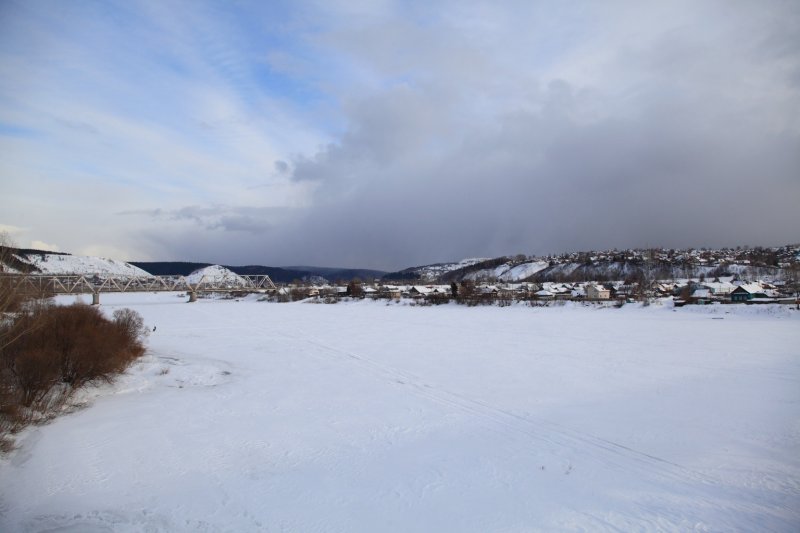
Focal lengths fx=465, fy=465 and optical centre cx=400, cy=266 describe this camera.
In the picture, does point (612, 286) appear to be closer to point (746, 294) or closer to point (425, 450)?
point (746, 294)

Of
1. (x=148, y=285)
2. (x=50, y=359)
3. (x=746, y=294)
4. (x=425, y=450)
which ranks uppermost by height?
(x=148, y=285)

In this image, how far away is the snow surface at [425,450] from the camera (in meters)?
6.68

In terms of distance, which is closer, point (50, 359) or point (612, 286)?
point (50, 359)

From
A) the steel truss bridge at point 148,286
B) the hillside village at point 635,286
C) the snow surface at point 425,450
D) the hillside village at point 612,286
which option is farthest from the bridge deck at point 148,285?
the snow surface at point 425,450

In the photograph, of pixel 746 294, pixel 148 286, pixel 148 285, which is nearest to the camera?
pixel 746 294

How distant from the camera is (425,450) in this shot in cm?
916

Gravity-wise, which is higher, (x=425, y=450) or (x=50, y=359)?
(x=50, y=359)

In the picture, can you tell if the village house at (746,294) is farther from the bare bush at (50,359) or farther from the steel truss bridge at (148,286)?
the steel truss bridge at (148,286)

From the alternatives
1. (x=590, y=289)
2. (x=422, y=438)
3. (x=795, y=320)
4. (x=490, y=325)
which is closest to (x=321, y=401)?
(x=422, y=438)

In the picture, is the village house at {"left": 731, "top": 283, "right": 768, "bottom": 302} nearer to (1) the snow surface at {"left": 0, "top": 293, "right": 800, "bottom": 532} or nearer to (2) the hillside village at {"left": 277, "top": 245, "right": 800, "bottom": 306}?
(2) the hillside village at {"left": 277, "top": 245, "right": 800, "bottom": 306}

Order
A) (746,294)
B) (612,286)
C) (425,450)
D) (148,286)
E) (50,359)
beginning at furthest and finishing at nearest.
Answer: (148,286) → (612,286) → (746,294) → (50,359) → (425,450)

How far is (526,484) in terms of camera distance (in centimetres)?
752

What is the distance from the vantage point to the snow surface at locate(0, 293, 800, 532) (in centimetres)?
668

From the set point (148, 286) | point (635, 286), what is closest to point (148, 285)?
point (148, 286)
